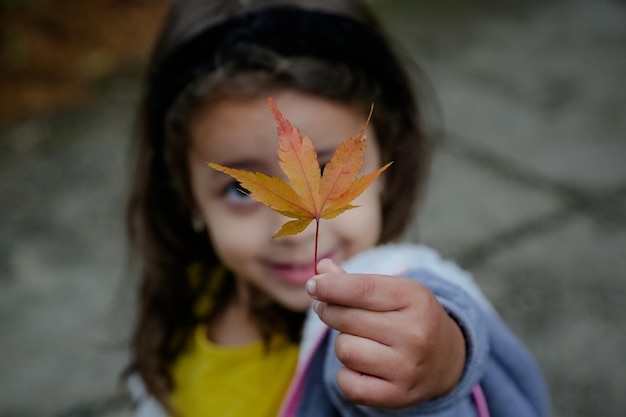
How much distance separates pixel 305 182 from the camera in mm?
743

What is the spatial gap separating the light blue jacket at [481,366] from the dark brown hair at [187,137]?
37 centimetres

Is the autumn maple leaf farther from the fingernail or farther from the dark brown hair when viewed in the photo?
the dark brown hair

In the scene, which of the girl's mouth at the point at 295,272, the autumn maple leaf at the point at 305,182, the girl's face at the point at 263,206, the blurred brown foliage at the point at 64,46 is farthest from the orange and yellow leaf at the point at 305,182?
the blurred brown foliage at the point at 64,46

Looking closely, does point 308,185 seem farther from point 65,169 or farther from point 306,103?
point 65,169

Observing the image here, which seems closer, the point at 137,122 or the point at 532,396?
the point at 532,396

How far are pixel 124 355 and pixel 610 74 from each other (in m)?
2.79

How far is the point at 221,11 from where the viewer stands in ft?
5.28

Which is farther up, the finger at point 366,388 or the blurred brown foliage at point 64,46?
the finger at point 366,388

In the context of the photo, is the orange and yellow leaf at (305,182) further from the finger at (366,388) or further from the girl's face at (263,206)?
the girl's face at (263,206)

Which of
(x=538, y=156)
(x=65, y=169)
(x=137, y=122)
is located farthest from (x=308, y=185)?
(x=65, y=169)

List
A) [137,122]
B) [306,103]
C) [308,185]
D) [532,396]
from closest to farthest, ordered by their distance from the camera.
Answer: [308,185] → [532,396] → [306,103] → [137,122]

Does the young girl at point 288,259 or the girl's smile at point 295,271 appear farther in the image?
the girl's smile at point 295,271

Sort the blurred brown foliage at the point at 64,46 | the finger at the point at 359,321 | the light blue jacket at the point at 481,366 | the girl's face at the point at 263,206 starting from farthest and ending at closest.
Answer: the blurred brown foliage at the point at 64,46 < the girl's face at the point at 263,206 < the light blue jacket at the point at 481,366 < the finger at the point at 359,321

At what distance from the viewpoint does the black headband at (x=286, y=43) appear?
1.48m
